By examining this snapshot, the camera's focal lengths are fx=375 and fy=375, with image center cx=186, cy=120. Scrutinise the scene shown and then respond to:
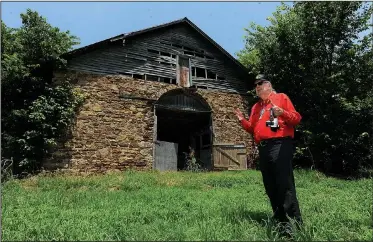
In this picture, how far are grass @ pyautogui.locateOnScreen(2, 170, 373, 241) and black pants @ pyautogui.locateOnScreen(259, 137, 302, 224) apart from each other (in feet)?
0.80

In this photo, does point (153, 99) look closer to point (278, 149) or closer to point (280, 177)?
point (278, 149)

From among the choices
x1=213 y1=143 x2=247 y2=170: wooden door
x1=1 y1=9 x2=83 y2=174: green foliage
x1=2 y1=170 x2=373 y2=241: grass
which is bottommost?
x1=2 y1=170 x2=373 y2=241: grass

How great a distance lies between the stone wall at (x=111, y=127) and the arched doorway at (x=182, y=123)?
1.48 ft

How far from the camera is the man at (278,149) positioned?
453 centimetres

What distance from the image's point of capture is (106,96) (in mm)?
13922

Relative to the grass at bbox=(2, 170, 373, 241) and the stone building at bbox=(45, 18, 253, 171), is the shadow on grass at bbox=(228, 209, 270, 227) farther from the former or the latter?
the stone building at bbox=(45, 18, 253, 171)

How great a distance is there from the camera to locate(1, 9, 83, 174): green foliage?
40.4 ft

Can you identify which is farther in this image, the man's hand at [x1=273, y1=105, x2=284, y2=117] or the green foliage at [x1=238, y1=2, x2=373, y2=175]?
the green foliage at [x1=238, y1=2, x2=373, y2=175]

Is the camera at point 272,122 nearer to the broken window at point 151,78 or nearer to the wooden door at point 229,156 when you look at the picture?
the wooden door at point 229,156

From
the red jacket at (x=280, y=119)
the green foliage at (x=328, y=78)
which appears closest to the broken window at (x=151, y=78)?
the green foliage at (x=328, y=78)

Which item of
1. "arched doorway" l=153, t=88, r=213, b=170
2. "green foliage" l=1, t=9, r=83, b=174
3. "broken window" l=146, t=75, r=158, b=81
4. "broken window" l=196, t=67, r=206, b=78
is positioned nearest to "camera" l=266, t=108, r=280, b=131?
"green foliage" l=1, t=9, r=83, b=174

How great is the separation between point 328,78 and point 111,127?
8421 mm

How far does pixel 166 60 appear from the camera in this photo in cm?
1566

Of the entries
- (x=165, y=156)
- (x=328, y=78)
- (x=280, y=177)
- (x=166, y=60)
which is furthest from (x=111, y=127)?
(x=280, y=177)
